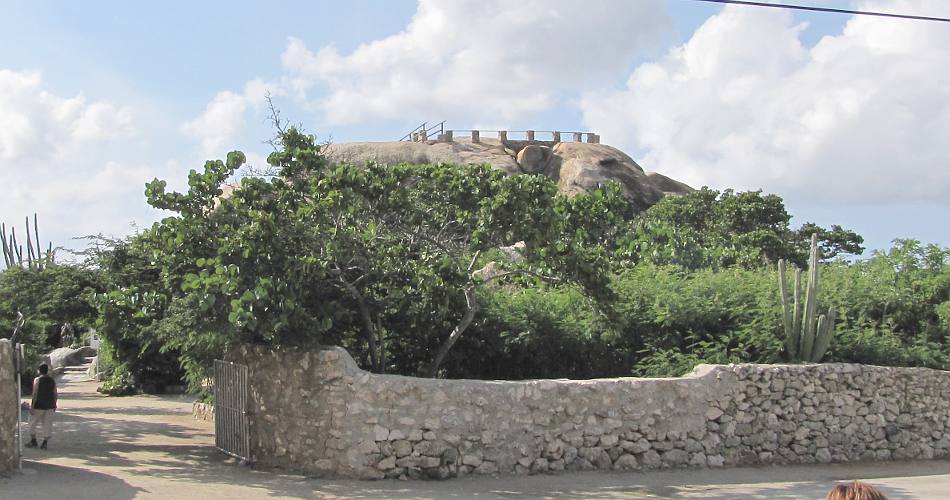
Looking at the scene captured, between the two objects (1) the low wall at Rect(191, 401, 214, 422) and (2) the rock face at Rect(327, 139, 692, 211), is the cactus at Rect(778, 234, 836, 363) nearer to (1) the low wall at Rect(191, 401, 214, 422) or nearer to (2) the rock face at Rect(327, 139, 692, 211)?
(1) the low wall at Rect(191, 401, 214, 422)

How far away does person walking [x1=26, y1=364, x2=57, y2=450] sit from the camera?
14.8 metres

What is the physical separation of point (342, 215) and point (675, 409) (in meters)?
5.59

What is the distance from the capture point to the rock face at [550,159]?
4866 cm

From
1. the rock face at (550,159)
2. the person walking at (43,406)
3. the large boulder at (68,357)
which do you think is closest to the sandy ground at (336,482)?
the person walking at (43,406)

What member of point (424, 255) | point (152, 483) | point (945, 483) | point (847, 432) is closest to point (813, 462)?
point (847, 432)

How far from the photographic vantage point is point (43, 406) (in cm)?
1484

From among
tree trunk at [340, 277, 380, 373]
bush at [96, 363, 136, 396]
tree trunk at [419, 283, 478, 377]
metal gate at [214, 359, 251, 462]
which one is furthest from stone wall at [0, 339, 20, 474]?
bush at [96, 363, 136, 396]

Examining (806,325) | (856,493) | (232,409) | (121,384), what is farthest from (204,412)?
(856,493)

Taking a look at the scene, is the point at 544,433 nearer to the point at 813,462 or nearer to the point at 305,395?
the point at 305,395

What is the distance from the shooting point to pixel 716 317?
16.0m

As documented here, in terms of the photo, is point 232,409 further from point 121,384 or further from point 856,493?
point 121,384

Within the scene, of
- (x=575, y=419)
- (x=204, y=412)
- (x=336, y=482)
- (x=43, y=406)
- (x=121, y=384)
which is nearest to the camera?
(x=336, y=482)

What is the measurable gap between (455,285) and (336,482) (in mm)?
3128

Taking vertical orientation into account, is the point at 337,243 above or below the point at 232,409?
above
